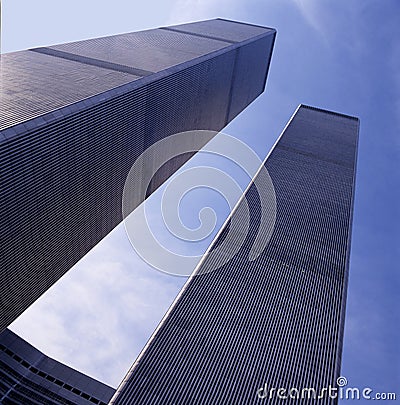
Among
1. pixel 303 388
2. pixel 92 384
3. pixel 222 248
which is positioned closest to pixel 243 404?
pixel 303 388

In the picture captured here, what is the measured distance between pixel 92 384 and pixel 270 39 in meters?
Answer: 135

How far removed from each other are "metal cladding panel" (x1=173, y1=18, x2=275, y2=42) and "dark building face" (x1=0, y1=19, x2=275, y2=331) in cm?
2365

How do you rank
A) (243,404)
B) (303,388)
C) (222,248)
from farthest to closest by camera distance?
(222,248) < (303,388) < (243,404)

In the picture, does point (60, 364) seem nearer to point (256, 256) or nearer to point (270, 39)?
point (256, 256)

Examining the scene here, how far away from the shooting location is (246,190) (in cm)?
8319

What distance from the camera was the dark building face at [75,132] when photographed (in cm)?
4800

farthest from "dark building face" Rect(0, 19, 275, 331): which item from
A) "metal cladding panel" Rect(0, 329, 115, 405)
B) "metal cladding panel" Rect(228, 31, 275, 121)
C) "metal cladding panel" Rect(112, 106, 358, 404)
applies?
"metal cladding panel" Rect(228, 31, 275, 121)

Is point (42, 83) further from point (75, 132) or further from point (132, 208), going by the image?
point (132, 208)

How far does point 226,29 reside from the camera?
139625 mm

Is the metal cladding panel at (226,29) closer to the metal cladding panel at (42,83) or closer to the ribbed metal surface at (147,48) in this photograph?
the ribbed metal surface at (147,48)

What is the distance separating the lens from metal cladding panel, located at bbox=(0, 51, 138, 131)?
47.8 meters

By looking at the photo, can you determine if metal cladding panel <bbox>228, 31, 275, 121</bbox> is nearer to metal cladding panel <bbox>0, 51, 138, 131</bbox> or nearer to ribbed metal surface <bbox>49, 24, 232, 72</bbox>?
ribbed metal surface <bbox>49, 24, 232, 72</bbox>

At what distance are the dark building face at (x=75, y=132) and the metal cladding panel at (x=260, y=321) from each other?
65.4 ft

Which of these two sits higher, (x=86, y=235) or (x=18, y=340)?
(x=86, y=235)
